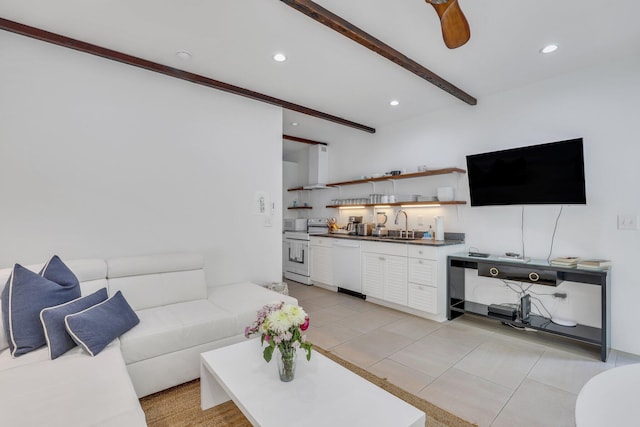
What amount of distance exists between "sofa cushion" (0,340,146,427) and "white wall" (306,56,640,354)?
379cm

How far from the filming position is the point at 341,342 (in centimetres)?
295

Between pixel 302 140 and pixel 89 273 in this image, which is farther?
pixel 302 140

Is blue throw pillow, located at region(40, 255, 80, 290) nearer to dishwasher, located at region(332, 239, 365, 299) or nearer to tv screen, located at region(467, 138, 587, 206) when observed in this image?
dishwasher, located at region(332, 239, 365, 299)

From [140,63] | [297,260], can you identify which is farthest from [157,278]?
[297,260]

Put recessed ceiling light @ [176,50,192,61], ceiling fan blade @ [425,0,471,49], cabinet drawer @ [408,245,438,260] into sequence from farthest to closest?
cabinet drawer @ [408,245,438,260], recessed ceiling light @ [176,50,192,61], ceiling fan blade @ [425,0,471,49]

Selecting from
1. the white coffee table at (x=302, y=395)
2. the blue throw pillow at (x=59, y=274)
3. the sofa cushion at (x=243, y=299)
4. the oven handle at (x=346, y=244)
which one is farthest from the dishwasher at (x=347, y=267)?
the blue throw pillow at (x=59, y=274)

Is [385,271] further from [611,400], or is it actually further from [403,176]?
[611,400]


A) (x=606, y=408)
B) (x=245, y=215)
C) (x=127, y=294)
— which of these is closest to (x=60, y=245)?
(x=127, y=294)

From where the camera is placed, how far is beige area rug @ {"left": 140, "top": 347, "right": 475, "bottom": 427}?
180 centimetres

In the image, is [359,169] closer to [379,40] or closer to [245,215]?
[245,215]

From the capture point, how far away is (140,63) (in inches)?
110

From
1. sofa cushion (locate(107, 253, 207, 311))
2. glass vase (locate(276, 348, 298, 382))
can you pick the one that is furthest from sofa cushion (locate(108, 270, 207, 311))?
glass vase (locate(276, 348, 298, 382))

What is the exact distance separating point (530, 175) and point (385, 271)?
6.57ft

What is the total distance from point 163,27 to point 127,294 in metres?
2.18
